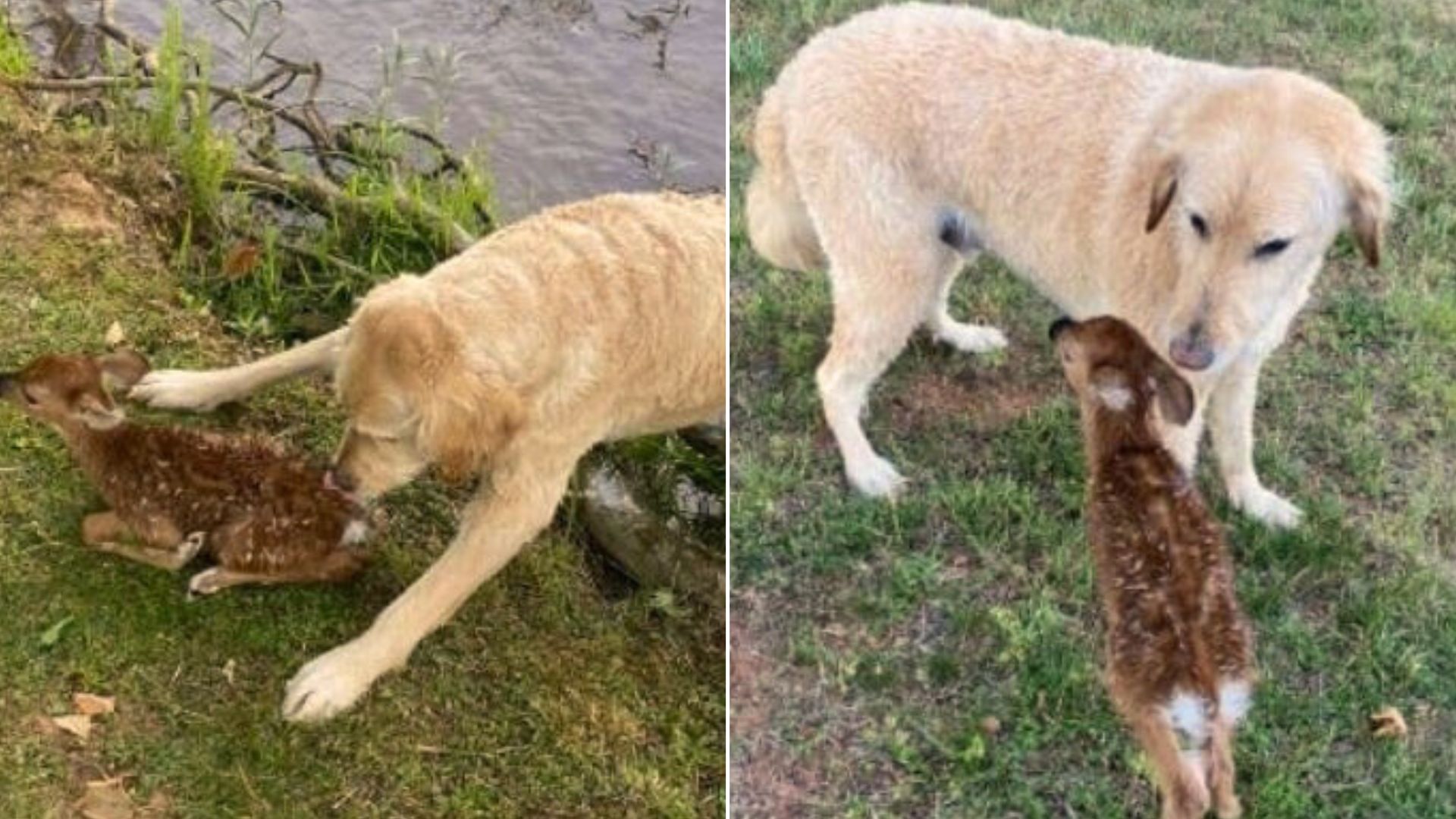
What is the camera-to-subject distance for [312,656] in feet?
10.8

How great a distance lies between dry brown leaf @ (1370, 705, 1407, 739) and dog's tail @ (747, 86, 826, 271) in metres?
1.54

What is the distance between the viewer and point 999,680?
3.29 meters

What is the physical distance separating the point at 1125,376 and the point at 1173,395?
0.09 meters

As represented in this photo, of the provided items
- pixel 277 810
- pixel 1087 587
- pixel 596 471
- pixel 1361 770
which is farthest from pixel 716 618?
pixel 1361 770

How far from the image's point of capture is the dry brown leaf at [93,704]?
307 centimetres

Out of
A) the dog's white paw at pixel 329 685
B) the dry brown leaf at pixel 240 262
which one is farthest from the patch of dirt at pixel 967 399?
the dry brown leaf at pixel 240 262

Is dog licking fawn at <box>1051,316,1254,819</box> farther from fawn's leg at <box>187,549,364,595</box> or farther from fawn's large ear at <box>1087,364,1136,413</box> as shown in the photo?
fawn's leg at <box>187,549,364,595</box>

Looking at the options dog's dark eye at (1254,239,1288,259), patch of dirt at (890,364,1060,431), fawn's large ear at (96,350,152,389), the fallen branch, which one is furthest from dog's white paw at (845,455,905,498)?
fawn's large ear at (96,350,152,389)

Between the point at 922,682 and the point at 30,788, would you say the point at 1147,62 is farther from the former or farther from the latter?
the point at 30,788

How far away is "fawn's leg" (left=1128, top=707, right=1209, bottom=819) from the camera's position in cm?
276

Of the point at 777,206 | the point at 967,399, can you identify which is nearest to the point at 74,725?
the point at 777,206

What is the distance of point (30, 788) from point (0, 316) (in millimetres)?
1289

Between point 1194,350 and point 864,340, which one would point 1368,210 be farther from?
point 864,340

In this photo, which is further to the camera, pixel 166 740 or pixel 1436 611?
pixel 1436 611
